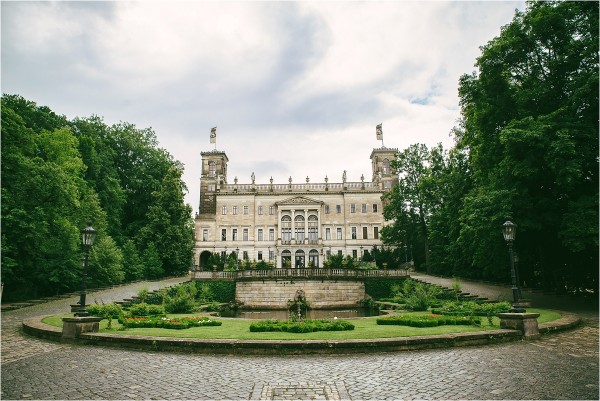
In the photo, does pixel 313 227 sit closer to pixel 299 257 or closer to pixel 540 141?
pixel 299 257

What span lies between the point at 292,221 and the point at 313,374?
50.1 meters

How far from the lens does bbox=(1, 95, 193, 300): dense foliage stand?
76.5 ft

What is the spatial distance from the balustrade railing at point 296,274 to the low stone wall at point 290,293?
47 centimetres

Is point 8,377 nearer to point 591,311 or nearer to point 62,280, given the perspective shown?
point 591,311

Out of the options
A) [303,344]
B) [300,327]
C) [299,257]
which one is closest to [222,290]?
[300,327]

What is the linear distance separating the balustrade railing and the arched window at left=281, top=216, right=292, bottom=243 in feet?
80.9

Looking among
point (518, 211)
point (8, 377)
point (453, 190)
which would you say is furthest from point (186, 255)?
point (8, 377)

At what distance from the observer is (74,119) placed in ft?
144

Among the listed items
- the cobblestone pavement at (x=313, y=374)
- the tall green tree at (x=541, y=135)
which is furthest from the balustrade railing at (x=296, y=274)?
the cobblestone pavement at (x=313, y=374)

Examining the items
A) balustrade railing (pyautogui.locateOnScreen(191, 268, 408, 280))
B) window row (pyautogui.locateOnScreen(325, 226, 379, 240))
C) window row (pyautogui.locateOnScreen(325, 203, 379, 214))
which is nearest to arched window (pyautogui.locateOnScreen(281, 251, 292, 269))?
window row (pyautogui.locateOnScreen(325, 226, 379, 240))

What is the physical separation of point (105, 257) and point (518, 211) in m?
28.2

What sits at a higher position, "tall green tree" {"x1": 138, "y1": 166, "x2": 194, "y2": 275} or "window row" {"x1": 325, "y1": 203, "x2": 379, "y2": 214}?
"window row" {"x1": 325, "y1": 203, "x2": 379, "y2": 214}

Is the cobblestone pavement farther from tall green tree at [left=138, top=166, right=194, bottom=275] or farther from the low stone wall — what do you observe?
tall green tree at [left=138, top=166, right=194, bottom=275]

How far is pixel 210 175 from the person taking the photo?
66938 millimetres
